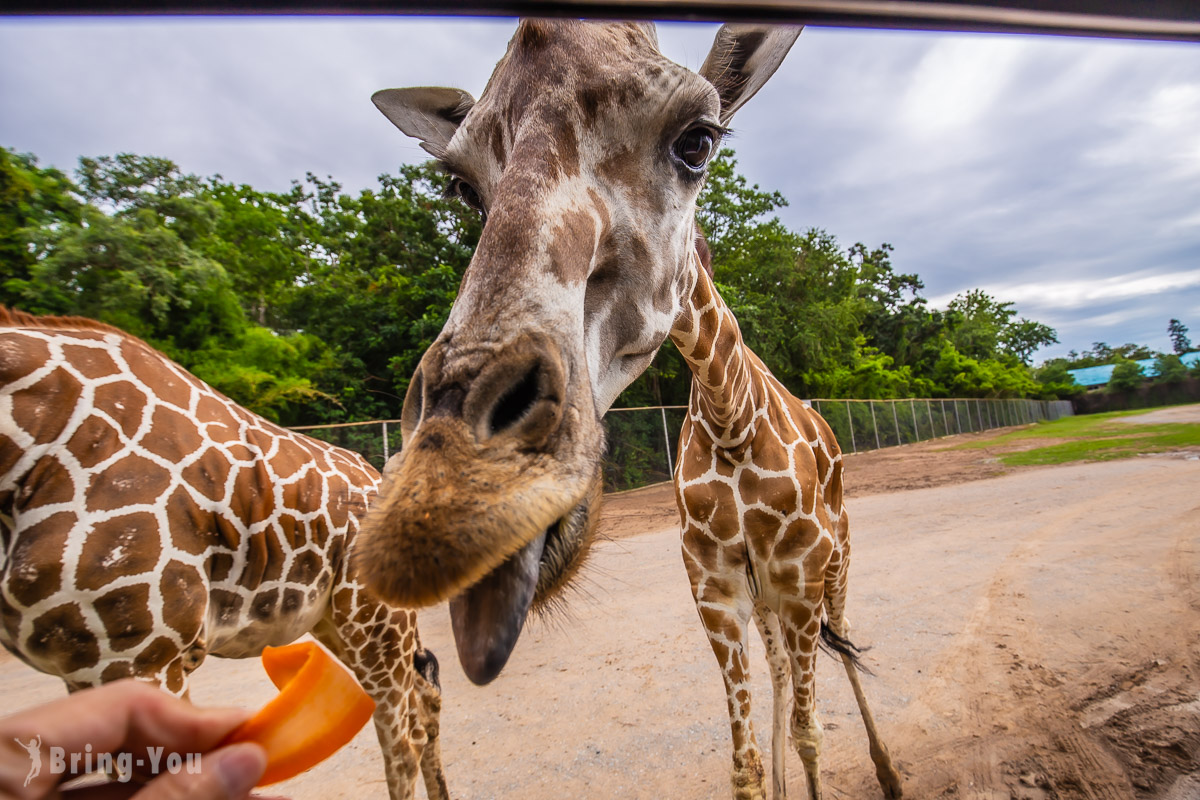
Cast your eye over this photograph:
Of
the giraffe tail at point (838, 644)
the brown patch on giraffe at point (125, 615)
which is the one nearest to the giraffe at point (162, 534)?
the brown patch on giraffe at point (125, 615)

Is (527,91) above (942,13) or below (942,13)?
above

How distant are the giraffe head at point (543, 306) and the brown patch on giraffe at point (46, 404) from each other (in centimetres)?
175

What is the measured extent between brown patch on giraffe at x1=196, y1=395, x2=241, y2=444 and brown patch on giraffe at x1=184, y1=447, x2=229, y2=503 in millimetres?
108

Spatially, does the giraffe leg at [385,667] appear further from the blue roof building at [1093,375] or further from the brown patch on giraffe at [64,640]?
the blue roof building at [1093,375]

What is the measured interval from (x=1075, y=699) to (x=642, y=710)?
247 centimetres

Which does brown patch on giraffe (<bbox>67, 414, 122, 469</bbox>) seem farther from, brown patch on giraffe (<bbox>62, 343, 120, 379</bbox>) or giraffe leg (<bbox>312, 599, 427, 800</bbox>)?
giraffe leg (<bbox>312, 599, 427, 800</bbox>)

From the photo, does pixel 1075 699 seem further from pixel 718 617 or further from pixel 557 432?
pixel 557 432

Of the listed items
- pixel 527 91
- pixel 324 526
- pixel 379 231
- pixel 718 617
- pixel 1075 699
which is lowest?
pixel 1075 699

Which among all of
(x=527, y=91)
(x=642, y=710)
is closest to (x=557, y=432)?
(x=527, y=91)

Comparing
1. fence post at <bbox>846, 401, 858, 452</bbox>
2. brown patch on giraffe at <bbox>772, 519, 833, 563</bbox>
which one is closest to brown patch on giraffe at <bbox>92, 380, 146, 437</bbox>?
brown patch on giraffe at <bbox>772, 519, 833, 563</bbox>

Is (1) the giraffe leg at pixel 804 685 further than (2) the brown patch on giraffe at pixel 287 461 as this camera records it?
No

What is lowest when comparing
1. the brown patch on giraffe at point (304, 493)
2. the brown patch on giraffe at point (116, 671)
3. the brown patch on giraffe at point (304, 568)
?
the brown patch on giraffe at point (116, 671)

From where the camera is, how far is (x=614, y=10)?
0.98 metres

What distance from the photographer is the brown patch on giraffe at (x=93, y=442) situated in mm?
1989
